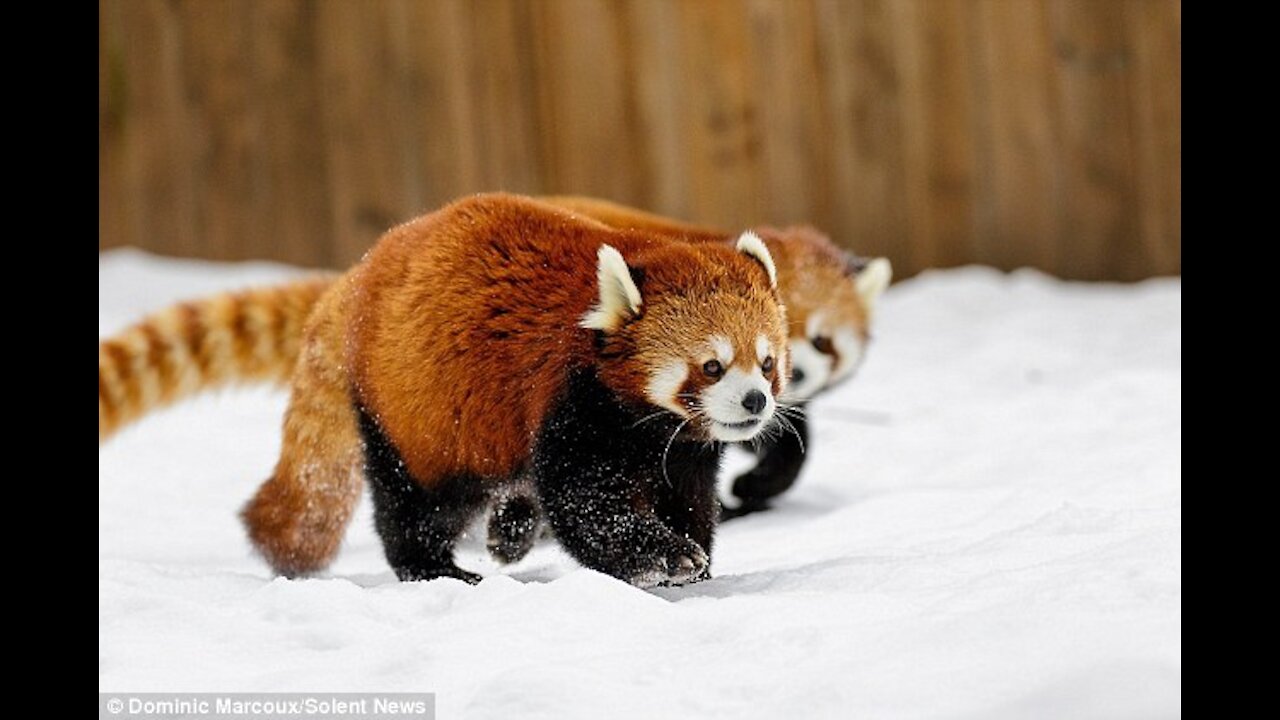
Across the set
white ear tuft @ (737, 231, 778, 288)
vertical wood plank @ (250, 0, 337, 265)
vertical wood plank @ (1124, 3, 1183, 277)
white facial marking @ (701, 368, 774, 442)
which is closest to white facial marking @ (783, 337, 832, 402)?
white ear tuft @ (737, 231, 778, 288)

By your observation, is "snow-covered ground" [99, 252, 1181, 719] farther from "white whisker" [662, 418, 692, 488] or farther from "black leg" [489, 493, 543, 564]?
"white whisker" [662, 418, 692, 488]

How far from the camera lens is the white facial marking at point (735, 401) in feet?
11.9

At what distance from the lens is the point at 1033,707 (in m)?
2.53

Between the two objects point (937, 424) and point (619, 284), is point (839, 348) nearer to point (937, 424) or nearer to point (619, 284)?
point (937, 424)

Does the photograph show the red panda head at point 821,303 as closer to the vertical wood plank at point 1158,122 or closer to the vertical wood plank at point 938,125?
the vertical wood plank at point 938,125

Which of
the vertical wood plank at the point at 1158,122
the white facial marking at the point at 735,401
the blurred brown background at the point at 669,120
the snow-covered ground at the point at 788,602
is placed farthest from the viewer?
the blurred brown background at the point at 669,120

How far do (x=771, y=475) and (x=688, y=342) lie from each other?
1919 millimetres

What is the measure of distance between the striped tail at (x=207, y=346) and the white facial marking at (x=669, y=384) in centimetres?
188

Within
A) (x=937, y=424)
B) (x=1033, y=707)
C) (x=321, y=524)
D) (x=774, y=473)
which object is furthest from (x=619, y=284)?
(x=937, y=424)

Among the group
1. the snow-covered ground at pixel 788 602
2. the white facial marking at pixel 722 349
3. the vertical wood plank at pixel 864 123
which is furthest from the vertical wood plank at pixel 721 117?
the white facial marking at pixel 722 349

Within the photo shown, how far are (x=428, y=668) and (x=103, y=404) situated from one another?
7.67 feet

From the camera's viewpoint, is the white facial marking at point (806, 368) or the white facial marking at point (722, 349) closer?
the white facial marking at point (722, 349)

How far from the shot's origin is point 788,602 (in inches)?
128

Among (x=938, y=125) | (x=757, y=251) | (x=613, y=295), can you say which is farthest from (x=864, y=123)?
(x=613, y=295)
